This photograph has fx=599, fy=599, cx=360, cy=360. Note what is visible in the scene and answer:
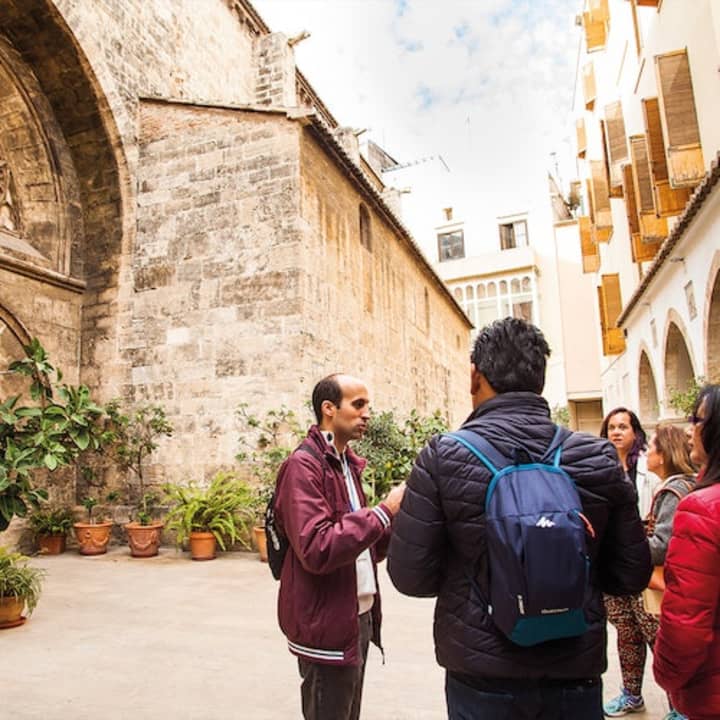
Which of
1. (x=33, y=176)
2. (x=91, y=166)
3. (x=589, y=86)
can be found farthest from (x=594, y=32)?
(x=33, y=176)

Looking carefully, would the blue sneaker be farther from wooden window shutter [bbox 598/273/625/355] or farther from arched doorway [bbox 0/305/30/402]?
wooden window shutter [bbox 598/273/625/355]

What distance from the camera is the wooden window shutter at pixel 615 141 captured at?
13.4m

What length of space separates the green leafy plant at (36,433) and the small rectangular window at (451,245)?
29.6m

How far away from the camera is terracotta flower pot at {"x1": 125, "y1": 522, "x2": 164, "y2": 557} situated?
7809 mm

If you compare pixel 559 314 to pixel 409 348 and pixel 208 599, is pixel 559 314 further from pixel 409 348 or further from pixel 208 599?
pixel 208 599

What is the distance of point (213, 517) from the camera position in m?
7.70

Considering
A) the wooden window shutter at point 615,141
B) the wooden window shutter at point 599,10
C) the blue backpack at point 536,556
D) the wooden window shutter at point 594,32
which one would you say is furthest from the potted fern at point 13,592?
the wooden window shutter at point 594,32

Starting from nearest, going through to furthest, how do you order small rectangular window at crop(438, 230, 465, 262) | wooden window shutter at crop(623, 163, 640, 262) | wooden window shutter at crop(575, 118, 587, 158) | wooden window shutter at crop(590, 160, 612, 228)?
wooden window shutter at crop(623, 163, 640, 262) → wooden window shutter at crop(590, 160, 612, 228) → wooden window shutter at crop(575, 118, 587, 158) → small rectangular window at crop(438, 230, 465, 262)

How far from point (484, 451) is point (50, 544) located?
8.51 metres

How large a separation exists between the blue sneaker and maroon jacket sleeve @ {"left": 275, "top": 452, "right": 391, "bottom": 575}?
6.71 ft

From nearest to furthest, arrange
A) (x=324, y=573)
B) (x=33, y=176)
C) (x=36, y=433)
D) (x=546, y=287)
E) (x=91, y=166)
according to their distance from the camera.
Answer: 1. (x=324, y=573)
2. (x=36, y=433)
3. (x=33, y=176)
4. (x=91, y=166)
5. (x=546, y=287)

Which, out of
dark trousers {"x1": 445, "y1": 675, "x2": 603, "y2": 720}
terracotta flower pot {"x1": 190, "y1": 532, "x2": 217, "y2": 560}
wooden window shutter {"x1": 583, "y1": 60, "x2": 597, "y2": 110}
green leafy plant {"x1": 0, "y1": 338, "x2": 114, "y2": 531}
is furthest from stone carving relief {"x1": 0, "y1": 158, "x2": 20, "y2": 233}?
wooden window shutter {"x1": 583, "y1": 60, "x2": 597, "y2": 110}

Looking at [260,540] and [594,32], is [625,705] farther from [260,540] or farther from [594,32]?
[594,32]

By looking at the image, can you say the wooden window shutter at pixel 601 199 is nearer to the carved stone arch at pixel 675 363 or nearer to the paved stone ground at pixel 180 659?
the carved stone arch at pixel 675 363
